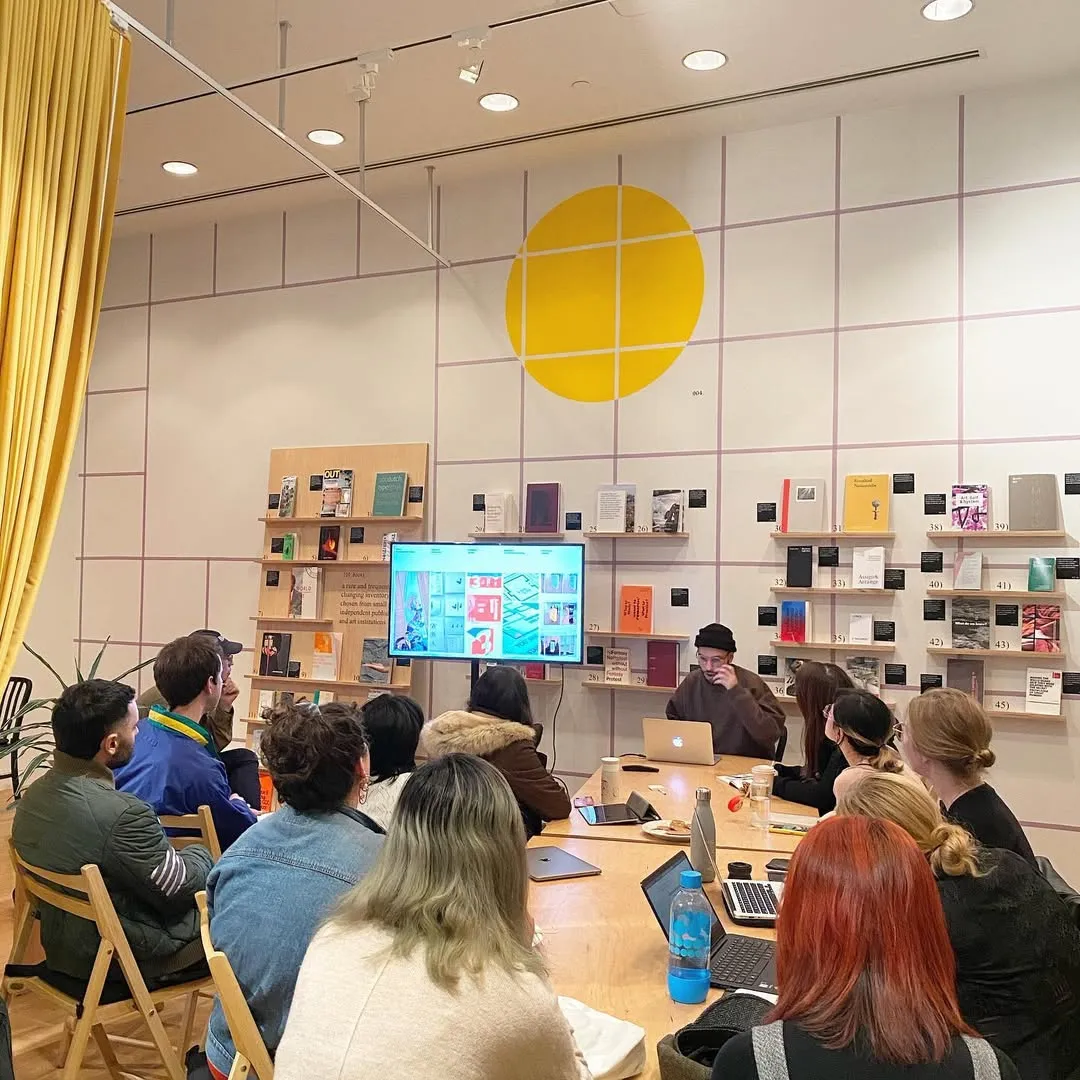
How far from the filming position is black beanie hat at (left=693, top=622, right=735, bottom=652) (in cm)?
495

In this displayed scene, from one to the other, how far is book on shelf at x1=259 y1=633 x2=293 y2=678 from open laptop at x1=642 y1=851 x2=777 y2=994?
4.34 m

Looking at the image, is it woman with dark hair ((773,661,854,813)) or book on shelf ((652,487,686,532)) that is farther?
book on shelf ((652,487,686,532))

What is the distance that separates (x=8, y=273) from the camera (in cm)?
271

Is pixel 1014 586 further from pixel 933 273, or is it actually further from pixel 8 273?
pixel 8 273

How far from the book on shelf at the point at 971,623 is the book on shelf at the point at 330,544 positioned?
3.71 m

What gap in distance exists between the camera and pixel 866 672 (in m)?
5.02

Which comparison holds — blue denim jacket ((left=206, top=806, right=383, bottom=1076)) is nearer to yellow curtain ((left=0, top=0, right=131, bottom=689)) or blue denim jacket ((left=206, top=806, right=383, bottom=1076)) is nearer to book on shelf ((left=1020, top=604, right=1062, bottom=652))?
yellow curtain ((left=0, top=0, right=131, bottom=689))

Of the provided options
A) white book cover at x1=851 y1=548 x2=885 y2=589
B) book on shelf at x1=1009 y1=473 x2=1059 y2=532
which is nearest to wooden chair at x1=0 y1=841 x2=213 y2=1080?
white book cover at x1=851 y1=548 x2=885 y2=589

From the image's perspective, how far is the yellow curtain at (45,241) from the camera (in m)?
2.70

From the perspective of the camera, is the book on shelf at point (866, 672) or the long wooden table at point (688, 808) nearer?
the long wooden table at point (688, 808)

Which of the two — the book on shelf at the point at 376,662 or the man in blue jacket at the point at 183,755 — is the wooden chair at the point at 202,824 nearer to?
the man in blue jacket at the point at 183,755

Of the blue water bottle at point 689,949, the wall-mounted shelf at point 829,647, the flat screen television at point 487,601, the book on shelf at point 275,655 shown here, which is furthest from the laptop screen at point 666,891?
the book on shelf at point 275,655

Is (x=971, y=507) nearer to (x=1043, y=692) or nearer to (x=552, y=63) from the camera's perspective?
(x=1043, y=692)

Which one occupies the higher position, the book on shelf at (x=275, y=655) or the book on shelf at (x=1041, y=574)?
the book on shelf at (x=1041, y=574)
